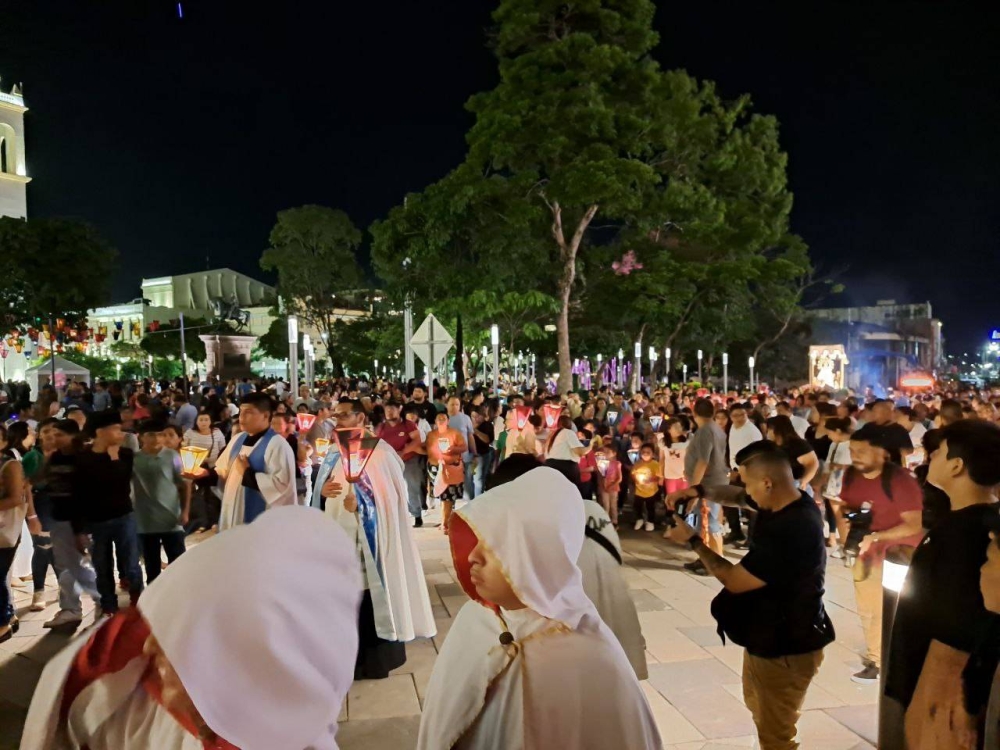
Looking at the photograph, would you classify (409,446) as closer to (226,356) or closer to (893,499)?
(893,499)

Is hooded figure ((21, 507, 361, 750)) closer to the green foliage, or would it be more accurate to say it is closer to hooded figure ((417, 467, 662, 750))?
hooded figure ((417, 467, 662, 750))

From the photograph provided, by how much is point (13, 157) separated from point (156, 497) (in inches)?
2543

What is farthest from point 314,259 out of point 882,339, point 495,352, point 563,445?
point 882,339

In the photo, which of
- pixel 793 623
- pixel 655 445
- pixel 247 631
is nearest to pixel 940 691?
pixel 793 623

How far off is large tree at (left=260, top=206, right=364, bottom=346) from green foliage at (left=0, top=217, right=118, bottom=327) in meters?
9.71

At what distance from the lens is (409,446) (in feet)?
31.7

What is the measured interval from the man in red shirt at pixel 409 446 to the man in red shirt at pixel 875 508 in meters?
5.47

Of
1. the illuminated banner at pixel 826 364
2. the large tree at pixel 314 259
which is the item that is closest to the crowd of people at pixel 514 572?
the illuminated banner at pixel 826 364

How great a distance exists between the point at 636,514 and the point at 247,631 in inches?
396

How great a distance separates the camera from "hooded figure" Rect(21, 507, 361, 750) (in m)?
1.44

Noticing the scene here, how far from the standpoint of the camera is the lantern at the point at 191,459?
692 centimetres

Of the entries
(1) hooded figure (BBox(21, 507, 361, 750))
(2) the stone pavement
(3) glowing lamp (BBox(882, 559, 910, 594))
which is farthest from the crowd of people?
(2) the stone pavement

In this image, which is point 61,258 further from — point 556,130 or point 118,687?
point 118,687

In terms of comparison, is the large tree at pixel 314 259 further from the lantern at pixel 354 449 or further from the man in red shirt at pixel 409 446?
the lantern at pixel 354 449
